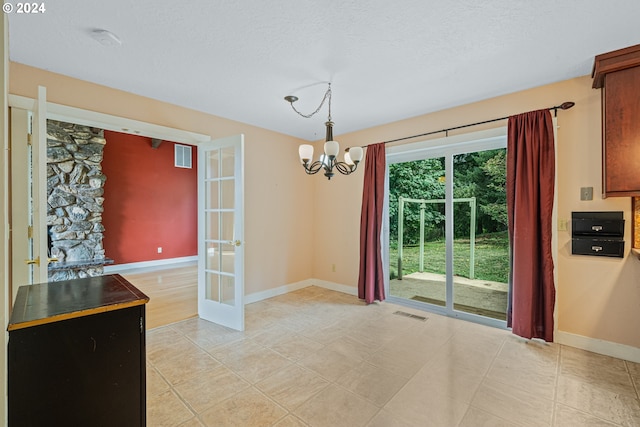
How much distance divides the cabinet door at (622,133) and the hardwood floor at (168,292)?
4.64 m

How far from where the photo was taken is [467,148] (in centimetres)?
346

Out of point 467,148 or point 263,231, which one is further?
point 263,231

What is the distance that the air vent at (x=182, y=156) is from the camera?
6.93m

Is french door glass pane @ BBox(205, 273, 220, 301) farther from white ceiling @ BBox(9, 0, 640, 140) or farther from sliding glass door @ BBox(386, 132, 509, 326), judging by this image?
sliding glass door @ BBox(386, 132, 509, 326)

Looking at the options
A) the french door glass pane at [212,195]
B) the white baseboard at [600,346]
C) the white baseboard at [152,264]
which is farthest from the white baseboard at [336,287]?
the white baseboard at [152,264]

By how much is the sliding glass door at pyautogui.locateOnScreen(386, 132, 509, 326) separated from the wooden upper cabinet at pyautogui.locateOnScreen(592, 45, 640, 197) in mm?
898

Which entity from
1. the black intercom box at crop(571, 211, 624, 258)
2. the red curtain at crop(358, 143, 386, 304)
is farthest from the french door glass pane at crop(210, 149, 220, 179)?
the black intercom box at crop(571, 211, 624, 258)

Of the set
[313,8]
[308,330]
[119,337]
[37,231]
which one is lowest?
[308,330]

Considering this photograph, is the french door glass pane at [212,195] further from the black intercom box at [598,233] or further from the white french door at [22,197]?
the black intercom box at [598,233]

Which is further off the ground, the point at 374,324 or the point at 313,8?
the point at 313,8

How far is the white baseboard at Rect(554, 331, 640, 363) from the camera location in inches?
97.7

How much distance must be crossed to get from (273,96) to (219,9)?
1.33 meters

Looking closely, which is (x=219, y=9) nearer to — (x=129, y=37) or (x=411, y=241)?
(x=129, y=37)

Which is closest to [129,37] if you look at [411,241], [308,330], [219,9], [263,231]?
[219,9]
